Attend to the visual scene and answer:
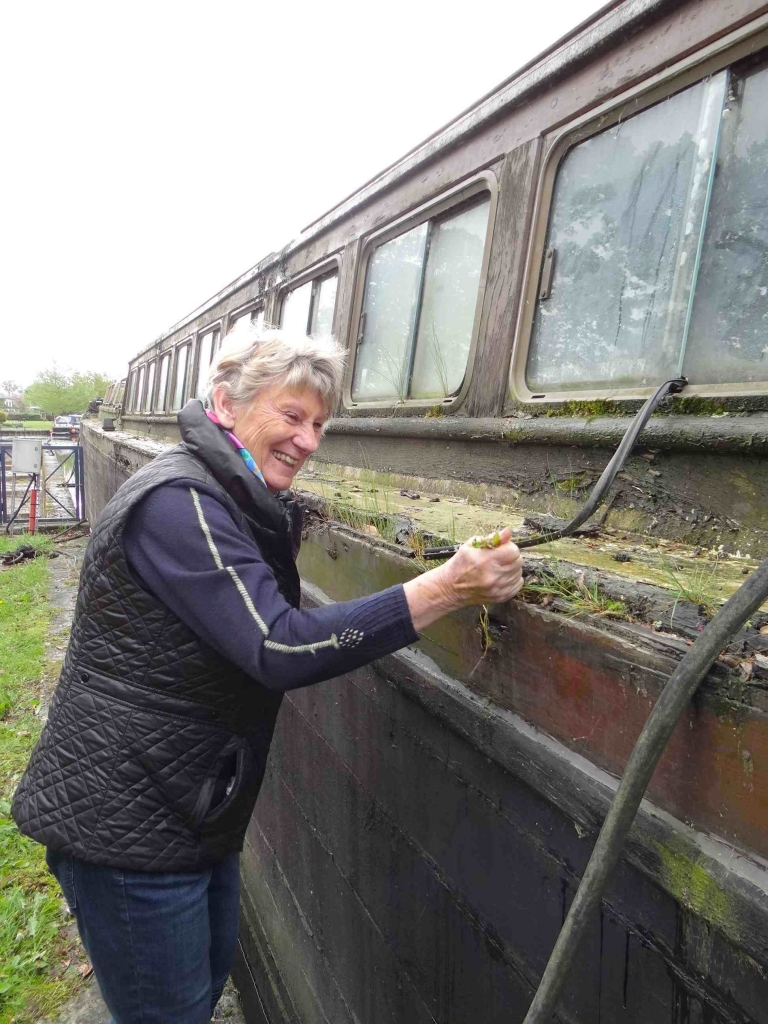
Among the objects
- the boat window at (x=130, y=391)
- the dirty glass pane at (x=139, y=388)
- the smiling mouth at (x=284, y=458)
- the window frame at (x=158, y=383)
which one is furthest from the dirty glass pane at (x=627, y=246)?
the boat window at (x=130, y=391)

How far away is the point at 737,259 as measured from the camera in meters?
1.79

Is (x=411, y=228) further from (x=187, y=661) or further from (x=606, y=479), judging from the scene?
(x=187, y=661)

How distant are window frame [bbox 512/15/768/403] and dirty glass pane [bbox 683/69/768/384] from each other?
0.05 meters

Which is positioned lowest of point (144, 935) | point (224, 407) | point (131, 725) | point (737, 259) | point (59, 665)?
point (59, 665)

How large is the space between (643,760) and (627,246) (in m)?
1.68

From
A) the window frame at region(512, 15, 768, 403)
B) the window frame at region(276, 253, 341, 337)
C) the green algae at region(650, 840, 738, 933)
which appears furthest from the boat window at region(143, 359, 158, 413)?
the green algae at region(650, 840, 738, 933)

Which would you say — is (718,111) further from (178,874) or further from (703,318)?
(178,874)

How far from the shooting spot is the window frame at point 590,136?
5.81ft

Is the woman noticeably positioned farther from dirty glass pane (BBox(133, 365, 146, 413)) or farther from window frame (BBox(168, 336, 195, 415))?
dirty glass pane (BBox(133, 365, 146, 413))

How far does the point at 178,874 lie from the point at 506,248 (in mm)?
2304

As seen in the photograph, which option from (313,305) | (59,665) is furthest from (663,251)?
(59,665)

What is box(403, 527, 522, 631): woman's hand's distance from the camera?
4.51 ft

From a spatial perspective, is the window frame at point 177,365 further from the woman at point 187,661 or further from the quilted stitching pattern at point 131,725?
the quilted stitching pattern at point 131,725

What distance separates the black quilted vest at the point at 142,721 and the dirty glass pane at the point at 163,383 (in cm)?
960
